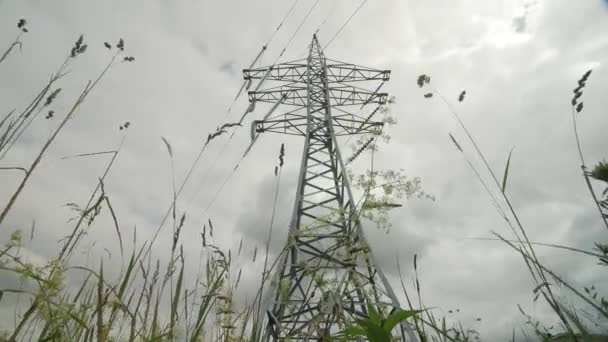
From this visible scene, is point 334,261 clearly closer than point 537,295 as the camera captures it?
No

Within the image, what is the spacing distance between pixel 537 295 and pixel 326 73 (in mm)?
9027

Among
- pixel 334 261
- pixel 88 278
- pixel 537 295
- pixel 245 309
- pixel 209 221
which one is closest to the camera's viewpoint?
pixel 537 295

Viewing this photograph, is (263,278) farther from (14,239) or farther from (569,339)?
(569,339)

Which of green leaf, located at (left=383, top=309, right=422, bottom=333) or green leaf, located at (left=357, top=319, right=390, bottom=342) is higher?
green leaf, located at (left=383, top=309, right=422, bottom=333)

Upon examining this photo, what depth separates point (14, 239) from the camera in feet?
4.05

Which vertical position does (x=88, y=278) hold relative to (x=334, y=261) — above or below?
below

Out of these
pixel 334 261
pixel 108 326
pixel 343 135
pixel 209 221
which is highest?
pixel 343 135

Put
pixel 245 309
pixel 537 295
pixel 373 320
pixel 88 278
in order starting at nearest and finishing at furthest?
pixel 373 320
pixel 537 295
pixel 88 278
pixel 245 309

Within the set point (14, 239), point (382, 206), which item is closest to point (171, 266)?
point (14, 239)

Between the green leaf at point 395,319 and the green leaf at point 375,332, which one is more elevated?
the green leaf at point 395,319

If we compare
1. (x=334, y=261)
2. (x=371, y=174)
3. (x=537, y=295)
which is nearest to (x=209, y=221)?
(x=334, y=261)

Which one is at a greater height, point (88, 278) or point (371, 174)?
point (371, 174)

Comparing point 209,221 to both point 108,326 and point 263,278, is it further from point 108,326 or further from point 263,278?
point 108,326

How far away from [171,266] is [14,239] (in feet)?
3.21
